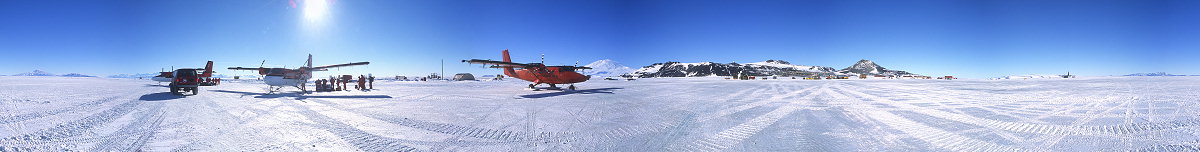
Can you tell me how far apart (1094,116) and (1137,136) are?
2541 mm

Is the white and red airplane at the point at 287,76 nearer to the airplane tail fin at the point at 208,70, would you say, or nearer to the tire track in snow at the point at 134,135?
the tire track in snow at the point at 134,135

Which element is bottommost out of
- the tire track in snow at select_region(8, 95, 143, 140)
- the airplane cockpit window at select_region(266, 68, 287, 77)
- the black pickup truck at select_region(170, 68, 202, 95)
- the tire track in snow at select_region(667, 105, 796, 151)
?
the tire track in snow at select_region(667, 105, 796, 151)

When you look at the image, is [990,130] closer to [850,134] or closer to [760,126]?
[850,134]

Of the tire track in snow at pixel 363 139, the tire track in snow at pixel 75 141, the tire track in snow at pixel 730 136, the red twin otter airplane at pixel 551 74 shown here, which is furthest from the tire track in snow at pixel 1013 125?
the red twin otter airplane at pixel 551 74

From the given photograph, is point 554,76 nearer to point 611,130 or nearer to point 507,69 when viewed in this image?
point 507,69

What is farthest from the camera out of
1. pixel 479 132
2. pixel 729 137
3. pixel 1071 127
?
pixel 1071 127

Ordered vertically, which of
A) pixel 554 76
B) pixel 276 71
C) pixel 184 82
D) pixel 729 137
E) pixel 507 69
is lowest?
pixel 729 137

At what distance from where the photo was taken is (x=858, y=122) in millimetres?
6148

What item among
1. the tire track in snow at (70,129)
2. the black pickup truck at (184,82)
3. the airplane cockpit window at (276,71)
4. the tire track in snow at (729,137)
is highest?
the airplane cockpit window at (276,71)

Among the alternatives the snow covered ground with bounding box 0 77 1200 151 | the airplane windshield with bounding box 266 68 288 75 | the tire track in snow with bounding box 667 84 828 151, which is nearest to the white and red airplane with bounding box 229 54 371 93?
the airplane windshield with bounding box 266 68 288 75

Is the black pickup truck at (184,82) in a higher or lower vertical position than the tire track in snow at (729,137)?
higher

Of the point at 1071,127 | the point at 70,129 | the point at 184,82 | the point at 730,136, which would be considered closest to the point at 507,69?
the point at 184,82

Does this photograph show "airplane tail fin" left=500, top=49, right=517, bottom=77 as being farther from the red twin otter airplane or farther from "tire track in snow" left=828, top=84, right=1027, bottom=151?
"tire track in snow" left=828, top=84, right=1027, bottom=151

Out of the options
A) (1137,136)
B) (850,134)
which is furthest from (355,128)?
(1137,136)
